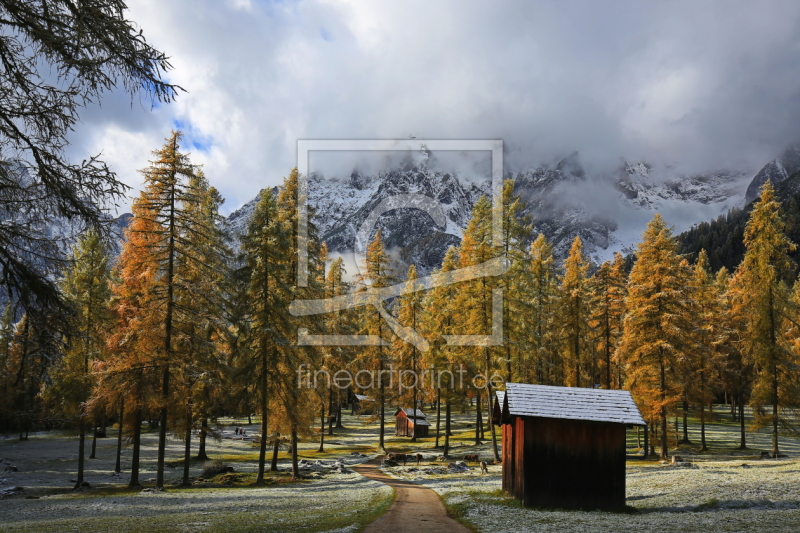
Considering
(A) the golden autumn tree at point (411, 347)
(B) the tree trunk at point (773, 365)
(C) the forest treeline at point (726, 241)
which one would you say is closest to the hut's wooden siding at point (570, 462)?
(B) the tree trunk at point (773, 365)

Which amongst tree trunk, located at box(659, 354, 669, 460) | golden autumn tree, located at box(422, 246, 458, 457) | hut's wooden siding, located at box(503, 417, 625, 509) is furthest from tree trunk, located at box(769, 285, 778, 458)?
golden autumn tree, located at box(422, 246, 458, 457)

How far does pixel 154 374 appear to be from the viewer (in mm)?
24250

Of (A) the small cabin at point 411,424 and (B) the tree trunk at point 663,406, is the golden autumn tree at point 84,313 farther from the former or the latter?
(B) the tree trunk at point 663,406

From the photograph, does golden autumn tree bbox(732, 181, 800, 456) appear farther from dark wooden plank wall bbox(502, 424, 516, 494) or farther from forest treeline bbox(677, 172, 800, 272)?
forest treeline bbox(677, 172, 800, 272)

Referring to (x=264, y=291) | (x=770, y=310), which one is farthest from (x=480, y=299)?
(x=770, y=310)

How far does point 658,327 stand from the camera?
107 feet

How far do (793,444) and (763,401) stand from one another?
44.9ft

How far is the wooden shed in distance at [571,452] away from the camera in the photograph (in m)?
19.4

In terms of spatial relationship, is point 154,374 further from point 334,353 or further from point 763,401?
point 763,401

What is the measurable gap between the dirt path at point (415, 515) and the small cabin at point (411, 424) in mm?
26924

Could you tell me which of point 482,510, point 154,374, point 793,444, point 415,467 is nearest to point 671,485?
point 482,510

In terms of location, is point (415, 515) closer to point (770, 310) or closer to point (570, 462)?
point (570, 462)

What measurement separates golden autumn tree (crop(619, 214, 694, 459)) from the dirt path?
16799mm

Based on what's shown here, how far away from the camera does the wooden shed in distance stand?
1939 cm
